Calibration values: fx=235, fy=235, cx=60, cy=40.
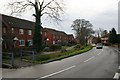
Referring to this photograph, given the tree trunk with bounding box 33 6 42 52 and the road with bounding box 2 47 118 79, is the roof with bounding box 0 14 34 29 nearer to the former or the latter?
the tree trunk with bounding box 33 6 42 52

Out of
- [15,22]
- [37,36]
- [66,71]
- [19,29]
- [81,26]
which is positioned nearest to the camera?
[66,71]

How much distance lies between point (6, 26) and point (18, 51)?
2432 cm

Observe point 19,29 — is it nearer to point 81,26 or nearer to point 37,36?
point 37,36

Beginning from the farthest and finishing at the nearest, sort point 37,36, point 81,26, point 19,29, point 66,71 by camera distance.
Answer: point 81,26 → point 19,29 → point 37,36 → point 66,71

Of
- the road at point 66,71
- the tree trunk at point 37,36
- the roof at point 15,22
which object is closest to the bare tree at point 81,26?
the roof at point 15,22

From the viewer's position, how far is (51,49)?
50.7m

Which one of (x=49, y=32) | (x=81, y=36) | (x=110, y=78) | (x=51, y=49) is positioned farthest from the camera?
(x=49, y=32)

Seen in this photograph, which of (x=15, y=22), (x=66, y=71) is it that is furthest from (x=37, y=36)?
(x=66, y=71)

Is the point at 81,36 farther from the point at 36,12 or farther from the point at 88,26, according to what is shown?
the point at 36,12

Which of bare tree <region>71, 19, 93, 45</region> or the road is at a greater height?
bare tree <region>71, 19, 93, 45</region>

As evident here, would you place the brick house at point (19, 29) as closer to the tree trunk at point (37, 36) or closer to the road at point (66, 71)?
the tree trunk at point (37, 36)

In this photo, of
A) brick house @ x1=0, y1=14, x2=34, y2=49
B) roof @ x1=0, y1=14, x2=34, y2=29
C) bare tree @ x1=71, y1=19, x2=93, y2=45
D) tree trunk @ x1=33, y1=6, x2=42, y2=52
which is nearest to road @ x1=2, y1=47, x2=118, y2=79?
tree trunk @ x1=33, y1=6, x2=42, y2=52

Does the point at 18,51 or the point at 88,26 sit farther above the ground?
the point at 88,26

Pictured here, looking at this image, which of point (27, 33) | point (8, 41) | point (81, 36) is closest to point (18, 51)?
point (8, 41)
